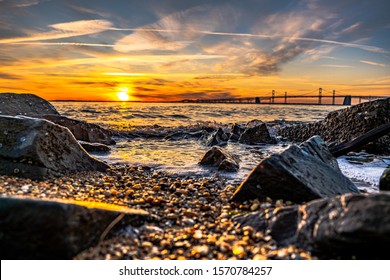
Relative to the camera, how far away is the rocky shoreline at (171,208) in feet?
6.40

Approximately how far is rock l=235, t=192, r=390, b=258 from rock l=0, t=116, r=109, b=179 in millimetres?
3095

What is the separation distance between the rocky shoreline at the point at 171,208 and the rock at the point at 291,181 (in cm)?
1

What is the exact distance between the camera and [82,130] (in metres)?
9.02

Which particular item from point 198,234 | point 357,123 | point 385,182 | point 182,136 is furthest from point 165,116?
point 198,234

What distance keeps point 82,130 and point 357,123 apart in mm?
7851

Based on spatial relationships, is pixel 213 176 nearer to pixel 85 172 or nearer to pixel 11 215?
pixel 85 172

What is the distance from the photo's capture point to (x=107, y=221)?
7.50ft

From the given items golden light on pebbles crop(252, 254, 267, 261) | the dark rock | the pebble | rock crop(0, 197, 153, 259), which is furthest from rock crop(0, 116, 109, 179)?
the dark rock

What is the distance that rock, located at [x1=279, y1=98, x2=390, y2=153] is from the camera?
7.18 meters

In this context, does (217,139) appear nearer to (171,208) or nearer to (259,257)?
(171,208)

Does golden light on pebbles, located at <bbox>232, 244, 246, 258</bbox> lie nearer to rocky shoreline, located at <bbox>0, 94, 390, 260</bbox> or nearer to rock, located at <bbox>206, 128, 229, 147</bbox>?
rocky shoreline, located at <bbox>0, 94, 390, 260</bbox>

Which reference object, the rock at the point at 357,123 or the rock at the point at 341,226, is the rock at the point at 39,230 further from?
the rock at the point at 357,123

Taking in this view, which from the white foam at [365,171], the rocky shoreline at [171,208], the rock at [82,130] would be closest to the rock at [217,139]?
the rock at [82,130]

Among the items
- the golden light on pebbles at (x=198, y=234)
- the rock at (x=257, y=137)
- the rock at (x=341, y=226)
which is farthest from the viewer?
the rock at (x=257, y=137)
